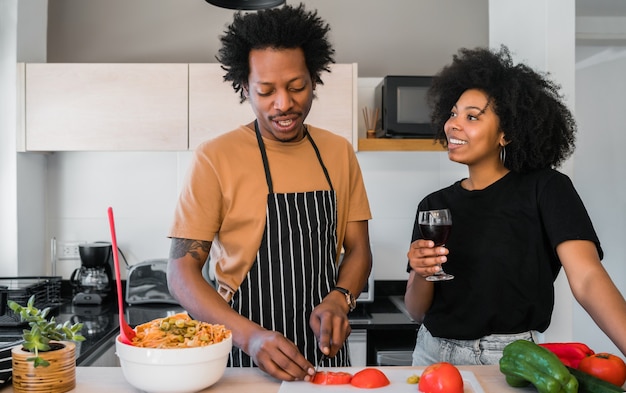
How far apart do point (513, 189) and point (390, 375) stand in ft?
2.02

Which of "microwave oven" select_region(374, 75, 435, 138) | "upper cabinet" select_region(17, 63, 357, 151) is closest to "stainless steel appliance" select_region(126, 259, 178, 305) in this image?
"upper cabinet" select_region(17, 63, 357, 151)

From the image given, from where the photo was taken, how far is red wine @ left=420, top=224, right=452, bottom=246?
1455mm

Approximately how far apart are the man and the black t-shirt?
0.26m

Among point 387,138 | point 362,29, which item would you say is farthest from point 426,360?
point 362,29

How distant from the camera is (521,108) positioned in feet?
5.42

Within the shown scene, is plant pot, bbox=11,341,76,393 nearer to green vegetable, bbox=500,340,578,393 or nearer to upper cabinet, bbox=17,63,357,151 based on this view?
green vegetable, bbox=500,340,578,393

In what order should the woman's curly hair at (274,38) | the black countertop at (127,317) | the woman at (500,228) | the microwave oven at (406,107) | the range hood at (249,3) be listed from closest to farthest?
the woman at (500,228) → the woman's curly hair at (274,38) → the range hood at (249,3) → the black countertop at (127,317) → the microwave oven at (406,107)

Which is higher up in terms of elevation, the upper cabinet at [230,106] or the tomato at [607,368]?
the upper cabinet at [230,106]

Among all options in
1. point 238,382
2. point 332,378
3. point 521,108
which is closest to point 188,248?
point 238,382

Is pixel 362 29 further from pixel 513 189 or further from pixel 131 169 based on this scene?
pixel 513 189

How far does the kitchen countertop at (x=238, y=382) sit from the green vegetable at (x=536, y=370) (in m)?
0.04

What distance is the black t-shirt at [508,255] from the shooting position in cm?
153

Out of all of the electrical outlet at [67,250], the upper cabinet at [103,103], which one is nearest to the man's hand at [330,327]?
the upper cabinet at [103,103]

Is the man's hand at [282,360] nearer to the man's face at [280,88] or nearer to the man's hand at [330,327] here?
the man's hand at [330,327]
